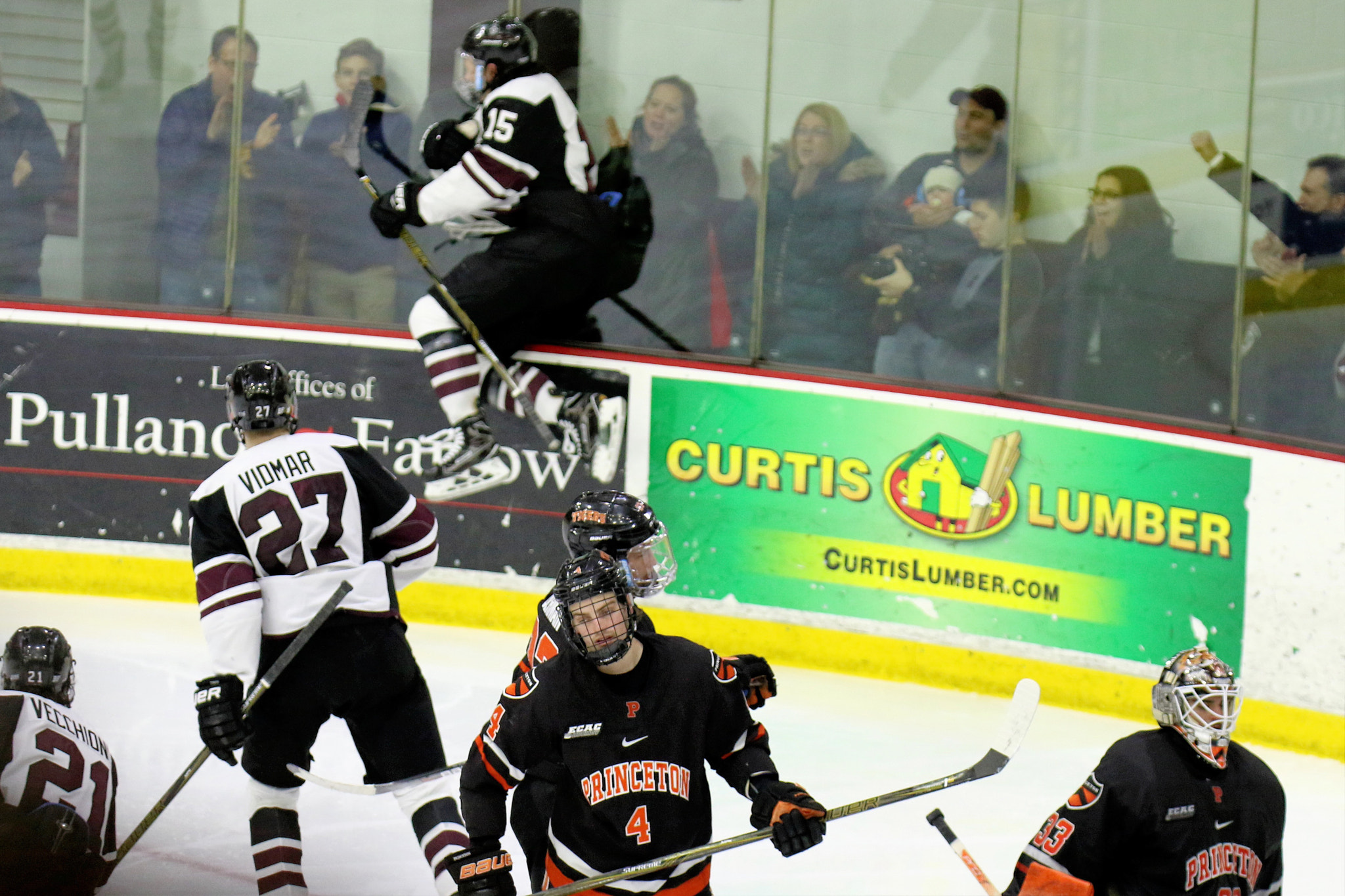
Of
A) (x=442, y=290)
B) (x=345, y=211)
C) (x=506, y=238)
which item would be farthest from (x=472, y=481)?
(x=345, y=211)

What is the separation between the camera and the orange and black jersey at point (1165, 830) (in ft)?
8.29

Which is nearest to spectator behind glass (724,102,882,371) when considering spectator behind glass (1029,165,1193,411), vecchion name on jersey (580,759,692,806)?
spectator behind glass (1029,165,1193,411)

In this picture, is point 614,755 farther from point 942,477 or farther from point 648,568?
point 942,477

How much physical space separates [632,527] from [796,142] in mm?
2847

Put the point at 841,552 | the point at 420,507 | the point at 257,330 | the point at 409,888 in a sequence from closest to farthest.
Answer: the point at 420,507 → the point at 409,888 → the point at 841,552 → the point at 257,330

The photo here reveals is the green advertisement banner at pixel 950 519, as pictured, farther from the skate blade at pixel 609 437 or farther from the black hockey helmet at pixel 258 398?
the black hockey helmet at pixel 258 398

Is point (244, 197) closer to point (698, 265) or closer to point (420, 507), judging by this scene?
point (698, 265)

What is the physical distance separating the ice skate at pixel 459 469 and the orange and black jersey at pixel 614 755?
9.95 feet

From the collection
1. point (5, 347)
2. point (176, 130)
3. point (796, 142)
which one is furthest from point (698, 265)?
point (5, 347)

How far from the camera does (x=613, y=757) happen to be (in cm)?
253

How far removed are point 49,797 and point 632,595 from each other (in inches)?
50.9

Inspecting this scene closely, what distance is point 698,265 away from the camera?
5.75m

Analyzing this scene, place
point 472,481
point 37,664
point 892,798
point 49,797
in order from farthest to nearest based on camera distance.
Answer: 1. point 472,481
2. point 37,664
3. point 49,797
4. point 892,798

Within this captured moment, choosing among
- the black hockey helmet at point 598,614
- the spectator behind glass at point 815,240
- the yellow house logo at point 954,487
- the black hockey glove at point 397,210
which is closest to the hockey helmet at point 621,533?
the black hockey helmet at point 598,614
